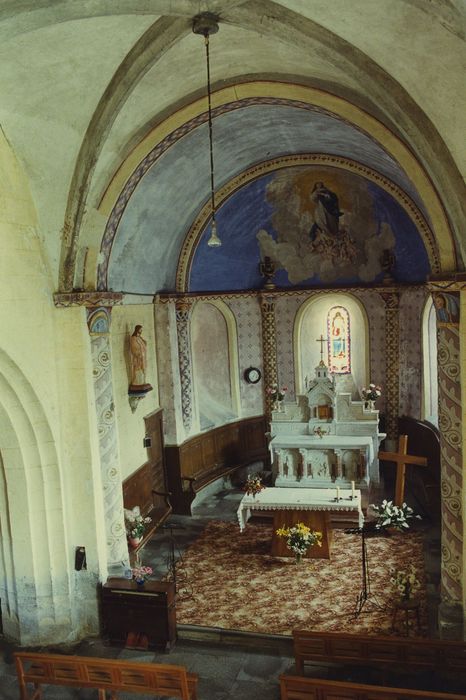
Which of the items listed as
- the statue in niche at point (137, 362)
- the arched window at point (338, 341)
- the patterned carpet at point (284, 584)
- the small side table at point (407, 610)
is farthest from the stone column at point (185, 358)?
the small side table at point (407, 610)

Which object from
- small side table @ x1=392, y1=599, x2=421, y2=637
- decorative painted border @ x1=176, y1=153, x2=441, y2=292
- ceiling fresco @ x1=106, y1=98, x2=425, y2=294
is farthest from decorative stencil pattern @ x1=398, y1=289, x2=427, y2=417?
small side table @ x1=392, y1=599, x2=421, y2=637

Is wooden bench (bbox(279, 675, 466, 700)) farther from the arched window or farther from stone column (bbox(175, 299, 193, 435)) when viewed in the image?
the arched window

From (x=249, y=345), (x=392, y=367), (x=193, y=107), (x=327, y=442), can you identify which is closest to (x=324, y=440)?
(x=327, y=442)

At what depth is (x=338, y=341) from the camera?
19.7m

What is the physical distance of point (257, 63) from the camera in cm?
1006

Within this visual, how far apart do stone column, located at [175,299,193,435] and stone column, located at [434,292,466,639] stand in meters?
8.81

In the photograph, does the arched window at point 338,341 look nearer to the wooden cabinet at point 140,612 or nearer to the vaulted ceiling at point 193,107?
the vaulted ceiling at point 193,107

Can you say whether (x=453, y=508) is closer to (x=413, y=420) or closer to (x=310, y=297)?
(x=413, y=420)

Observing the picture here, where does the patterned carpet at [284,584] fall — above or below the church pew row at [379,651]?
below

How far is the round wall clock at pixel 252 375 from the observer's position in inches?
771

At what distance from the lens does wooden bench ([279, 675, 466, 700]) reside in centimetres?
746

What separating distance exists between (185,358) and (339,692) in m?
10.8

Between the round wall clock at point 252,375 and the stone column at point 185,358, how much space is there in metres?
2.38

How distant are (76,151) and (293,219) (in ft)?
31.2
